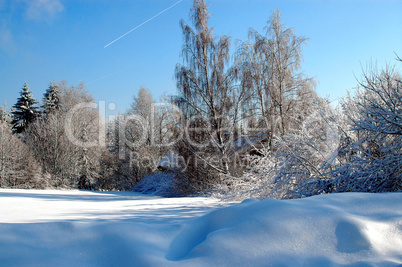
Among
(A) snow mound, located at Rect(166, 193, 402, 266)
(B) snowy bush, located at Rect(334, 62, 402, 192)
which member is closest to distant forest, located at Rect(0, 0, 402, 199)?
(B) snowy bush, located at Rect(334, 62, 402, 192)

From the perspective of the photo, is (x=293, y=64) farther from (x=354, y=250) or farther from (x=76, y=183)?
(x=76, y=183)

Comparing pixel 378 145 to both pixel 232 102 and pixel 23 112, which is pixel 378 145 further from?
pixel 23 112

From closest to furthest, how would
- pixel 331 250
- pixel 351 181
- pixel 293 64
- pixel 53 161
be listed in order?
pixel 331 250
pixel 351 181
pixel 293 64
pixel 53 161

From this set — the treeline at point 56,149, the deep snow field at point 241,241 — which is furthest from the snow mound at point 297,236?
the treeline at point 56,149

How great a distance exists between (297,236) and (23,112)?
30504mm

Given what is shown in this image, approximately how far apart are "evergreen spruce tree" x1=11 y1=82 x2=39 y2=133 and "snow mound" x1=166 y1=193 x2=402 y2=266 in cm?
2883

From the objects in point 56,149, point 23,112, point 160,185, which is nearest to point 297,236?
point 160,185

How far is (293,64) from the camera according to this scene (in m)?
13.8

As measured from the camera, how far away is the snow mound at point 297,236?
1.80 metres

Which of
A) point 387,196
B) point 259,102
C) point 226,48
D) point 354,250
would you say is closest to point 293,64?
point 259,102

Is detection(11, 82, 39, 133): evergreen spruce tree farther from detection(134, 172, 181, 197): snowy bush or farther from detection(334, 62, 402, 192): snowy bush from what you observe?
detection(334, 62, 402, 192): snowy bush

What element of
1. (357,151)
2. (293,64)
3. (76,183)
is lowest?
(76,183)

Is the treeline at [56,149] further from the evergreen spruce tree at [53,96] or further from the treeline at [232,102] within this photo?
the treeline at [232,102]

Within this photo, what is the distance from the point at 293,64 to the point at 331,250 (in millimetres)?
13428
